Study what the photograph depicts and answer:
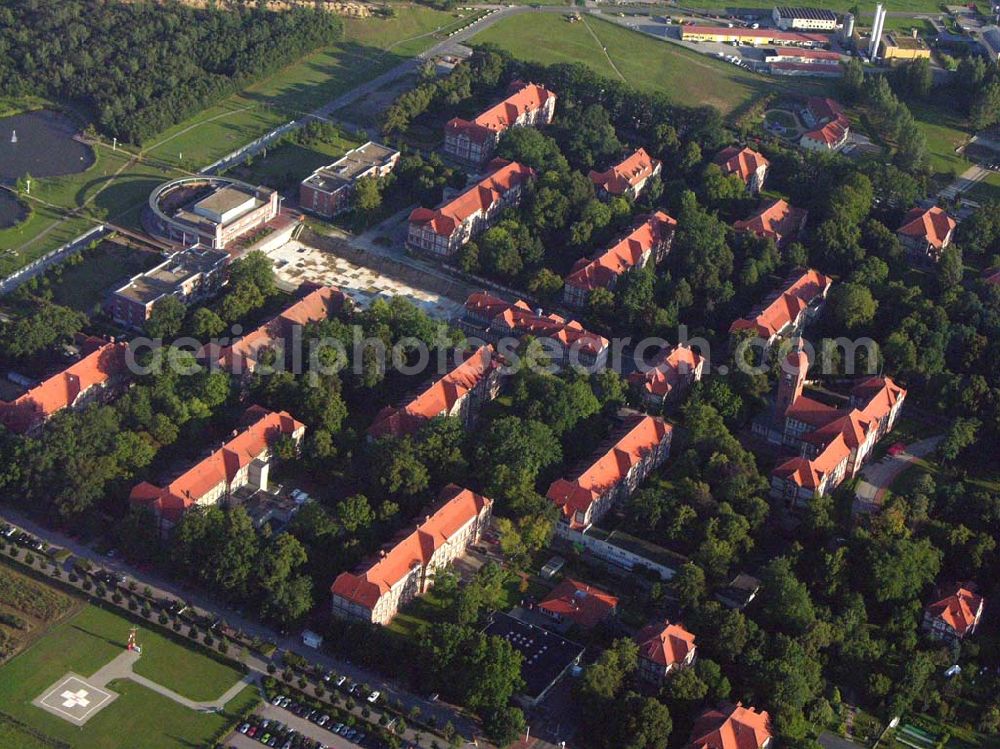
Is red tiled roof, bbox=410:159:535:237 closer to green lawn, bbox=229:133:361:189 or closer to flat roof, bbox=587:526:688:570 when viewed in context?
green lawn, bbox=229:133:361:189

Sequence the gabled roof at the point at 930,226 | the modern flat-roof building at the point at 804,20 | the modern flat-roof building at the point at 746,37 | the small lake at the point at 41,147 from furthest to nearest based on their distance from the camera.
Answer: the modern flat-roof building at the point at 804,20 → the modern flat-roof building at the point at 746,37 → the small lake at the point at 41,147 → the gabled roof at the point at 930,226

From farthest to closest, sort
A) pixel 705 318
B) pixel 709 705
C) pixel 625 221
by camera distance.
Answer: pixel 625 221
pixel 705 318
pixel 709 705

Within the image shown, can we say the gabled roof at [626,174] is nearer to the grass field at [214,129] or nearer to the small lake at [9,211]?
the grass field at [214,129]

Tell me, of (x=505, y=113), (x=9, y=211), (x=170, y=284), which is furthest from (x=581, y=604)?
(x=505, y=113)

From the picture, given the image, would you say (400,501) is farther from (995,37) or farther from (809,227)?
(995,37)

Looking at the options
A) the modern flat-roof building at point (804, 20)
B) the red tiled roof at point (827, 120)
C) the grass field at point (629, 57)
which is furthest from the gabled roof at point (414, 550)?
the modern flat-roof building at point (804, 20)

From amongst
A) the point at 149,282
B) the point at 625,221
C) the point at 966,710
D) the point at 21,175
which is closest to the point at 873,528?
the point at 966,710
